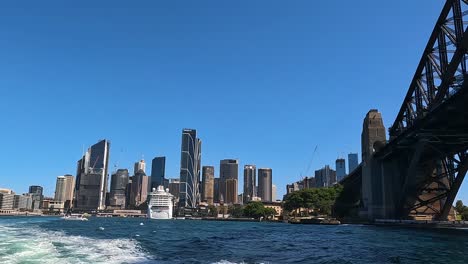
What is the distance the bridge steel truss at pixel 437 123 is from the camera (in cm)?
5753

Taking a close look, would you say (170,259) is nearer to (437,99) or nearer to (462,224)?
(437,99)

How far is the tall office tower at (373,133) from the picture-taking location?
9569 cm

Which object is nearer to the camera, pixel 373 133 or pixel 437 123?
pixel 437 123

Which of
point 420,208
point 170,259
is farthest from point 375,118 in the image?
point 170,259

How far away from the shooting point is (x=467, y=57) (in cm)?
5556

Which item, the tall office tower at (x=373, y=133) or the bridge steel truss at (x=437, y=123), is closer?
the bridge steel truss at (x=437, y=123)

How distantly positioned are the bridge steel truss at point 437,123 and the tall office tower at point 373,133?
3837 mm

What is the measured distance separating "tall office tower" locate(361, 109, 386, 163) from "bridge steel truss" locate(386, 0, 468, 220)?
3837mm

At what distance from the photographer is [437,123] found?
6562 cm

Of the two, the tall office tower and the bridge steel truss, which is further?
the tall office tower

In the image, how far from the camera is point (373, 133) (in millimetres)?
96562

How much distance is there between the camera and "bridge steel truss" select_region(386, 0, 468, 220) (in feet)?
189

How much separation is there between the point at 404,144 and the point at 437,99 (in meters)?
16.2

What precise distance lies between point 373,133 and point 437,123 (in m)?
31.0
